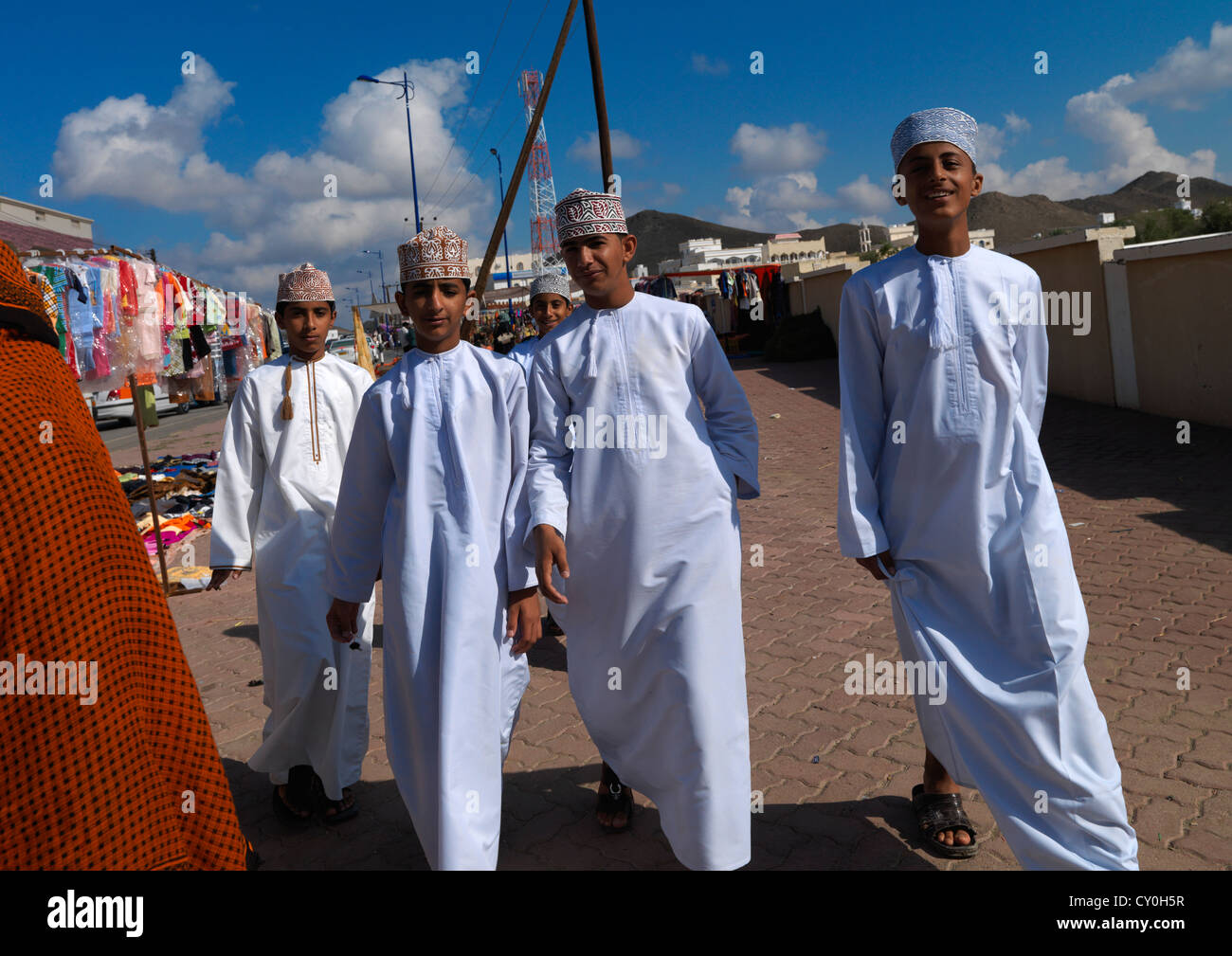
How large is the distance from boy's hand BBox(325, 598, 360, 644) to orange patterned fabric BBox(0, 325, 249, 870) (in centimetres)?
194

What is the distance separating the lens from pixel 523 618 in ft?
9.90

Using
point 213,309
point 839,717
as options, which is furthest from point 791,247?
point 839,717

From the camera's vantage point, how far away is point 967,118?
2.93 m

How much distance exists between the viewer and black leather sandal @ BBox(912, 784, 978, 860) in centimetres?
302

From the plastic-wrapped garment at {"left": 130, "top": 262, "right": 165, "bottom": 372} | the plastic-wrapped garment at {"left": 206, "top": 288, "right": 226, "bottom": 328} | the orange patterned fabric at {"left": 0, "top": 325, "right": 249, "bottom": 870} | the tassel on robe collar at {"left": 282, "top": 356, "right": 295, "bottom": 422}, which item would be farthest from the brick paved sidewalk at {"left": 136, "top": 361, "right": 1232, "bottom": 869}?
the plastic-wrapped garment at {"left": 206, "top": 288, "right": 226, "bottom": 328}

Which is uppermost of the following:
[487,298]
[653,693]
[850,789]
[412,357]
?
[487,298]

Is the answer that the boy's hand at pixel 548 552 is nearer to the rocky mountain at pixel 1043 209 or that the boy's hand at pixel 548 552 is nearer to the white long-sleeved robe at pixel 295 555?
the white long-sleeved robe at pixel 295 555

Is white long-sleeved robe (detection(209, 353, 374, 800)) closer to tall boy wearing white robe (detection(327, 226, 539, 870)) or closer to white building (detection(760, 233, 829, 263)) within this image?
tall boy wearing white robe (detection(327, 226, 539, 870))

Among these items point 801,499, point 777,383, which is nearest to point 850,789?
point 801,499

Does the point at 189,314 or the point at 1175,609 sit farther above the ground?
the point at 189,314

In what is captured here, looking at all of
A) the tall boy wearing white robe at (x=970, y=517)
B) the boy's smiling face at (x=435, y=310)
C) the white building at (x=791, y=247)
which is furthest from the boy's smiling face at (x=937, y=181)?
the white building at (x=791, y=247)
